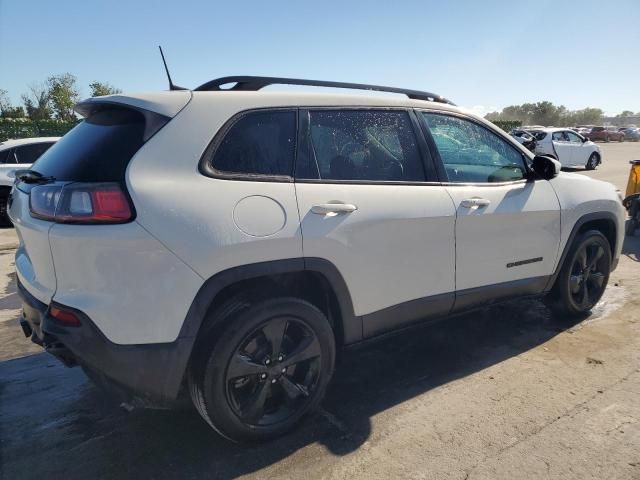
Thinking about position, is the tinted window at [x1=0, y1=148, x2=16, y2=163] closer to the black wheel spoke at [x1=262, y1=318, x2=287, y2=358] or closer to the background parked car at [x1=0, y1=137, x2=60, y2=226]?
the background parked car at [x1=0, y1=137, x2=60, y2=226]

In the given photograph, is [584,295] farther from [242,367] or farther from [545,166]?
[242,367]

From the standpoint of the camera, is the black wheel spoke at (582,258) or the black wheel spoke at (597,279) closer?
the black wheel spoke at (582,258)

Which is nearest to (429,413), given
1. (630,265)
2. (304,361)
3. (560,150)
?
(304,361)

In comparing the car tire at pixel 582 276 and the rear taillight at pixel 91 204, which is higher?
the rear taillight at pixel 91 204

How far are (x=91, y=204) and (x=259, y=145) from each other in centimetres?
86

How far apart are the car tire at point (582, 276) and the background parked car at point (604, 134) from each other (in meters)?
44.8

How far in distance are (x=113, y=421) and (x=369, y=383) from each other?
1.59 metres

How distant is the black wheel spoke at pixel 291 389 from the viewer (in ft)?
8.53

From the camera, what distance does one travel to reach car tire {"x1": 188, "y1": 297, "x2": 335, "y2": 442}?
7.54 ft

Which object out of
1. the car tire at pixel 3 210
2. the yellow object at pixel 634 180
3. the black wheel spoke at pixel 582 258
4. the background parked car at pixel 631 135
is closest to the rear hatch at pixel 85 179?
the black wheel spoke at pixel 582 258

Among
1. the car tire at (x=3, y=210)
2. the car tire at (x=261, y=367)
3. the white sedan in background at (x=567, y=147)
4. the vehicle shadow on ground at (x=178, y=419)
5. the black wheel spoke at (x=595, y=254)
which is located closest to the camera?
the car tire at (x=261, y=367)

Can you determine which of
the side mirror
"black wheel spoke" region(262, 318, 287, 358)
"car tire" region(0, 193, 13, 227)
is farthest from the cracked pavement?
"car tire" region(0, 193, 13, 227)

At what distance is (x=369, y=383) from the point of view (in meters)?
3.20

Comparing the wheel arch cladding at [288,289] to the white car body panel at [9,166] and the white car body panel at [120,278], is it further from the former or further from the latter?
the white car body panel at [9,166]
